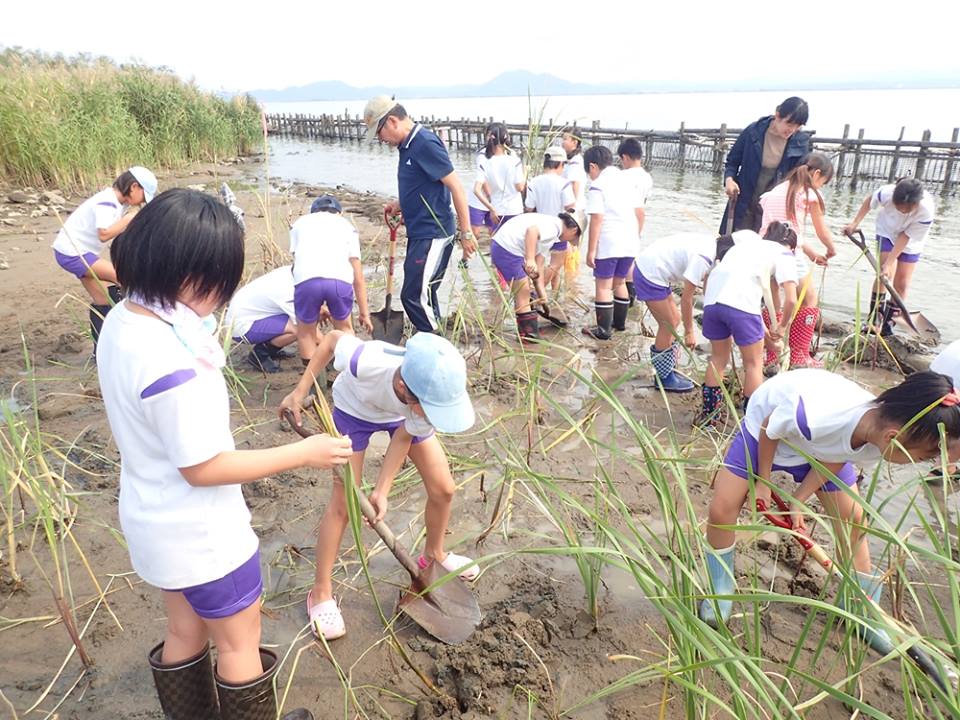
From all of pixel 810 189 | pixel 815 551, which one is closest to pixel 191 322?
pixel 815 551

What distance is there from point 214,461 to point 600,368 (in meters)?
3.95

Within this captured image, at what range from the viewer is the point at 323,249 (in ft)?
12.9

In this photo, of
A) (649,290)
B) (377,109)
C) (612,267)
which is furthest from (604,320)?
(377,109)

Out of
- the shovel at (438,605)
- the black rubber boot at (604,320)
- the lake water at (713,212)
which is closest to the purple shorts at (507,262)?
the black rubber boot at (604,320)

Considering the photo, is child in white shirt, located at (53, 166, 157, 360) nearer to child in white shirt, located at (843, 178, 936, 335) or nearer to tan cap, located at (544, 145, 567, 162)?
tan cap, located at (544, 145, 567, 162)

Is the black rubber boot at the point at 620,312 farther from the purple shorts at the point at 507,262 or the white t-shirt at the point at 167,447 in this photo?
the white t-shirt at the point at 167,447

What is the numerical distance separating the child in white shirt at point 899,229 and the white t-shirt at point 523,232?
2.45 metres

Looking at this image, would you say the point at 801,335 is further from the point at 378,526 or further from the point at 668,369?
the point at 378,526

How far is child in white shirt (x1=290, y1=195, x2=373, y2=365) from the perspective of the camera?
389 centimetres

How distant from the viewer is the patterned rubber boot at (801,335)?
4.33m

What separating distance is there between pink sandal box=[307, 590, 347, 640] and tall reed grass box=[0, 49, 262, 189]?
419 inches

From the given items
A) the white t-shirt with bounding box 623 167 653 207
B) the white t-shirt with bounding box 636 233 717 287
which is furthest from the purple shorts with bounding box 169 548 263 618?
the white t-shirt with bounding box 623 167 653 207

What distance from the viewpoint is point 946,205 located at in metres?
13.9

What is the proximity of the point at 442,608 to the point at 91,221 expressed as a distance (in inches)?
143
